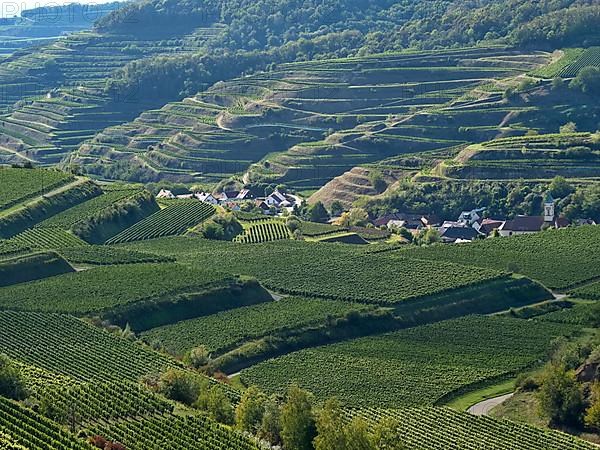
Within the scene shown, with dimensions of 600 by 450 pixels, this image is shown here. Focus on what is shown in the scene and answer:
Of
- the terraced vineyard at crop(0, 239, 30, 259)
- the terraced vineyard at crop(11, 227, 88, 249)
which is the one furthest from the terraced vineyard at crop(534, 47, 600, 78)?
the terraced vineyard at crop(0, 239, 30, 259)

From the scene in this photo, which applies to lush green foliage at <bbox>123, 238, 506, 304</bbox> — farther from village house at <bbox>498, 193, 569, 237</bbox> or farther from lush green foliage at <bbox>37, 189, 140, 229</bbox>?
village house at <bbox>498, 193, 569, 237</bbox>

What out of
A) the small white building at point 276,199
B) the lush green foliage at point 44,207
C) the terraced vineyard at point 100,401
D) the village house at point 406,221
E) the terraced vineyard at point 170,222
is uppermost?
the terraced vineyard at point 100,401

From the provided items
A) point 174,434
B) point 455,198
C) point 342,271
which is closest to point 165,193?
point 455,198

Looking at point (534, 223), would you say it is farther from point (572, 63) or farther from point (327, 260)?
point (572, 63)

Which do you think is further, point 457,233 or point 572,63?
point 572,63

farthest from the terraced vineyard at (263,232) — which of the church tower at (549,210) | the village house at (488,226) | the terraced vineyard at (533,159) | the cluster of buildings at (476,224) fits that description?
the terraced vineyard at (533,159)

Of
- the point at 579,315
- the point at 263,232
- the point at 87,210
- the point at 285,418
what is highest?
the point at 285,418

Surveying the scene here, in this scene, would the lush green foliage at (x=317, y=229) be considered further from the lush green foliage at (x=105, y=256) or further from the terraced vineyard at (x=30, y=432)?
the terraced vineyard at (x=30, y=432)
